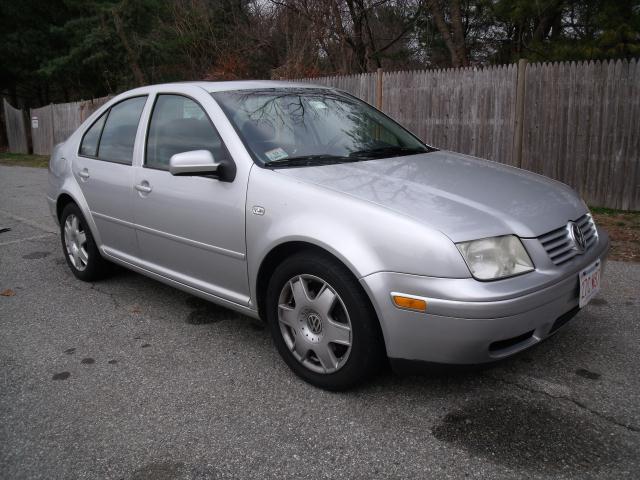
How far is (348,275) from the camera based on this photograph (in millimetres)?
2812

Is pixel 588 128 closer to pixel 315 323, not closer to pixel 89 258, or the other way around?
pixel 315 323

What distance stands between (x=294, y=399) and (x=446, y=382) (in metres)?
0.81

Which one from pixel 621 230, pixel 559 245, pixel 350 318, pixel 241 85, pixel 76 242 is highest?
pixel 241 85

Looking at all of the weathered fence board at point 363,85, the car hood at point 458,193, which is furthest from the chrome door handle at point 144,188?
the weathered fence board at point 363,85

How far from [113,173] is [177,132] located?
75 centimetres

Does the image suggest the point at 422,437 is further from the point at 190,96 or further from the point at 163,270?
the point at 190,96

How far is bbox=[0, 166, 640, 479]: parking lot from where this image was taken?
2.46m

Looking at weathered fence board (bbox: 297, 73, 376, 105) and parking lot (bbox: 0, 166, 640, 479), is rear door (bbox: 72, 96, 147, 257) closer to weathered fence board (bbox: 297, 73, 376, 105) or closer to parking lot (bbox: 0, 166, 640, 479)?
parking lot (bbox: 0, 166, 640, 479)

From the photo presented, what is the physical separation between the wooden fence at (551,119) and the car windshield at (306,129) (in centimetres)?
418

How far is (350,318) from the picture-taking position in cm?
281

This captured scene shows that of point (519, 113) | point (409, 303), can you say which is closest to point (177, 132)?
point (409, 303)

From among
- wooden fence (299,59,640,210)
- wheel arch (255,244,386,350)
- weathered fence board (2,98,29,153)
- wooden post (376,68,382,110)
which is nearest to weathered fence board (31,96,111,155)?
weathered fence board (2,98,29,153)

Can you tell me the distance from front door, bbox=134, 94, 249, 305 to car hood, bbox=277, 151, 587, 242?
45 centimetres

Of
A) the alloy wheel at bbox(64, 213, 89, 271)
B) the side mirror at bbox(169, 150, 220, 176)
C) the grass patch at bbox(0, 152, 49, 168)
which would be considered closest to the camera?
the side mirror at bbox(169, 150, 220, 176)
